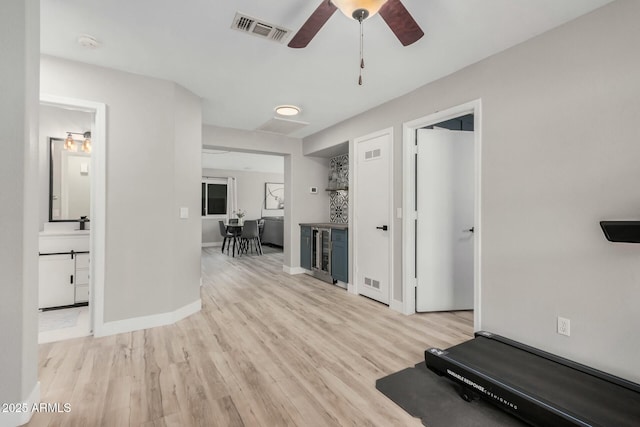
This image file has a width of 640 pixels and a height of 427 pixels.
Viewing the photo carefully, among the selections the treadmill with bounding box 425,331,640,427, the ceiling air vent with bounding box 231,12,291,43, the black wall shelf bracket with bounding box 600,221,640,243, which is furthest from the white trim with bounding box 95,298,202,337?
the black wall shelf bracket with bounding box 600,221,640,243

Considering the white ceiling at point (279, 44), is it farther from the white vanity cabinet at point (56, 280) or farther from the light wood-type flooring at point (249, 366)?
the light wood-type flooring at point (249, 366)

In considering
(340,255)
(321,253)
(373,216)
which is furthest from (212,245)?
(373,216)

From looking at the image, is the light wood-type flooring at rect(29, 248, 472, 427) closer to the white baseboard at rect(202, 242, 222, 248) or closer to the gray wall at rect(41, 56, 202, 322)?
the gray wall at rect(41, 56, 202, 322)

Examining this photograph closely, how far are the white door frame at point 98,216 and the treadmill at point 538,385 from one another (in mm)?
2986

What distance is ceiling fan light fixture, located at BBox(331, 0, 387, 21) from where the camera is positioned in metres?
1.41

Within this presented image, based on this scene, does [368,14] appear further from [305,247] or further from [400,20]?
[305,247]

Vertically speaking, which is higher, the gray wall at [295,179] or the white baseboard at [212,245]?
the gray wall at [295,179]

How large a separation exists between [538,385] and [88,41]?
4037 millimetres

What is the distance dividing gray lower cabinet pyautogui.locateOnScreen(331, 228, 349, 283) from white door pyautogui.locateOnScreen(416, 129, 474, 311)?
125 cm

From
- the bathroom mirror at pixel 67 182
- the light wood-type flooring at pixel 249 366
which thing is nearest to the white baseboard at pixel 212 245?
the bathroom mirror at pixel 67 182

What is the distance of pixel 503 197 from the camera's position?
2.46 m

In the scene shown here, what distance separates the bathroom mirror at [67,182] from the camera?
366 centimetres

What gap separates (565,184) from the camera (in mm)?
2111

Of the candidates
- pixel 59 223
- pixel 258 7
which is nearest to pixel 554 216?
pixel 258 7
